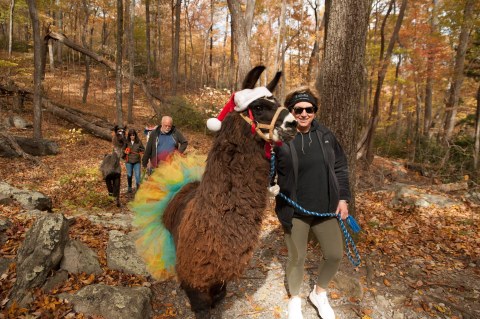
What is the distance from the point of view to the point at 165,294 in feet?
11.2

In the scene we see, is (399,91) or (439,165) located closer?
(439,165)

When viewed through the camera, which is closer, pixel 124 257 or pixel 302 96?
pixel 302 96

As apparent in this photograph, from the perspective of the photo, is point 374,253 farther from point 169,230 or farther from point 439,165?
point 439,165

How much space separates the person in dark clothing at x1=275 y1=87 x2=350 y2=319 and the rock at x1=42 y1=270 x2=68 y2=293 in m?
2.54

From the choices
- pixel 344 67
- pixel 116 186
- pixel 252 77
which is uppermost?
pixel 344 67

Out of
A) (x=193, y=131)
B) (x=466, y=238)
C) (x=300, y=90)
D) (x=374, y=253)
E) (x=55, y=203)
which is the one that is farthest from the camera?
(x=193, y=131)

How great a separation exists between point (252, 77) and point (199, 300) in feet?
6.73

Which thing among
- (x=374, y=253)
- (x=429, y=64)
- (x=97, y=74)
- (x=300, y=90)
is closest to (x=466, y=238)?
(x=374, y=253)

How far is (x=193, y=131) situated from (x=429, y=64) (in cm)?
1266

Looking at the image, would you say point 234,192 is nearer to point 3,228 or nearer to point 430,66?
point 3,228

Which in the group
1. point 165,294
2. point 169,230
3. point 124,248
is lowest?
point 165,294

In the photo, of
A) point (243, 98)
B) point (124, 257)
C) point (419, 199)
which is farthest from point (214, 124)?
point (419, 199)

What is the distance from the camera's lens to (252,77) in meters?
2.29

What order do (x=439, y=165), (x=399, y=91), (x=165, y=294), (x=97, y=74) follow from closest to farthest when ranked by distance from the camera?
1. (x=165, y=294)
2. (x=439, y=165)
3. (x=399, y=91)
4. (x=97, y=74)
